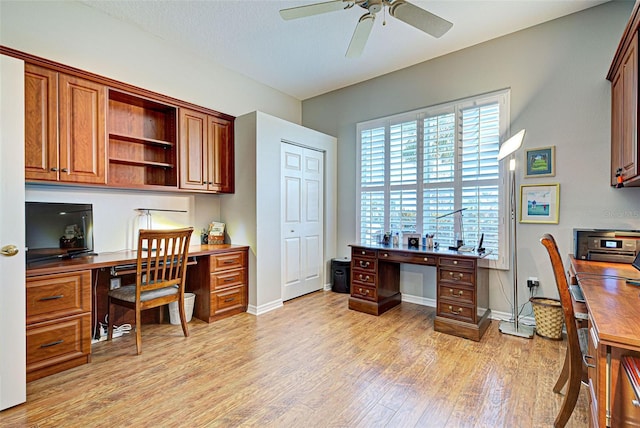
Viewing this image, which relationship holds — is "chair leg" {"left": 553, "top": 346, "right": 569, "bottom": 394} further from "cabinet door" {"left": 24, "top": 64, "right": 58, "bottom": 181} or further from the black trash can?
"cabinet door" {"left": 24, "top": 64, "right": 58, "bottom": 181}

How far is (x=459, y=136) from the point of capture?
11.7 feet

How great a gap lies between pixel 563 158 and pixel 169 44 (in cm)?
431

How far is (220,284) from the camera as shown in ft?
11.1

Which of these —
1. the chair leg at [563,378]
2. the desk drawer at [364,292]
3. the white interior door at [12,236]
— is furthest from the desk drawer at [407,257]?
the white interior door at [12,236]

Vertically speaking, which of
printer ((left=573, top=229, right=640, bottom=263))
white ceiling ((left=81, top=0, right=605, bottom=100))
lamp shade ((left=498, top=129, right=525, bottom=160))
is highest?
white ceiling ((left=81, top=0, right=605, bottom=100))

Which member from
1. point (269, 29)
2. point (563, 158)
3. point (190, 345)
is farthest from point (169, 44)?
point (563, 158)

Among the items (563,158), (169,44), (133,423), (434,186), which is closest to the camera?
(133,423)

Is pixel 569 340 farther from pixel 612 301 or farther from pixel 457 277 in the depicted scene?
pixel 457 277

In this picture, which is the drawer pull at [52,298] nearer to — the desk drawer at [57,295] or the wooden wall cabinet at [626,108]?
the desk drawer at [57,295]

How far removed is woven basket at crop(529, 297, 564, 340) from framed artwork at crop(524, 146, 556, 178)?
49.1 inches

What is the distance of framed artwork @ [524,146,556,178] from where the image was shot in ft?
9.86

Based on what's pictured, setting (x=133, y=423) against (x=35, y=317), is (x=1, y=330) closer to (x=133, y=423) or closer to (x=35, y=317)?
(x=35, y=317)

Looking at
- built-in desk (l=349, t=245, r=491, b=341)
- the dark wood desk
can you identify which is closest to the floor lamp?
built-in desk (l=349, t=245, r=491, b=341)

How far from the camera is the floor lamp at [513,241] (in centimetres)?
288
